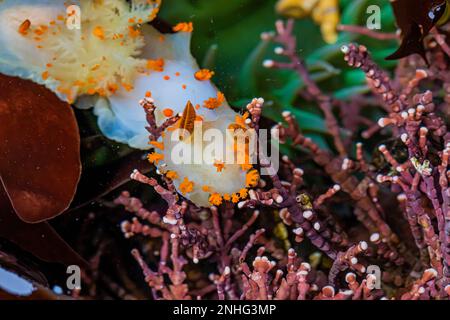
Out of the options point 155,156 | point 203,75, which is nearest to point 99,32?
point 203,75

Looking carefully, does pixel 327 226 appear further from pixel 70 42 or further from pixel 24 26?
pixel 24 26

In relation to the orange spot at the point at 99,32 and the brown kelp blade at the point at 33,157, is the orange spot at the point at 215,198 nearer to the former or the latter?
the brown kelp blade at the point at 33,157

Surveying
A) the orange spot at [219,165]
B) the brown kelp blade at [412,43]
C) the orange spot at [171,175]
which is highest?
the brown kelp blade at [412,43]

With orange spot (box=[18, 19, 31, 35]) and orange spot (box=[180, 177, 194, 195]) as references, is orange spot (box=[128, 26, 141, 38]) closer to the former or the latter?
orange spot (box=[18, 19, 31, 35])

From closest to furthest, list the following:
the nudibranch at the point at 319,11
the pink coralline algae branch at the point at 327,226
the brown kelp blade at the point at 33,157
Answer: the pink coralline algae branch at the point at 327,226
the brown kelp blade at the point at 33,157
the nudibranch at the point at 319,11

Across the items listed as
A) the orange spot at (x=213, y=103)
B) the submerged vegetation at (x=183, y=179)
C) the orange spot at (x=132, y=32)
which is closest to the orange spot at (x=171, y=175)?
the submerged vegetation at (x=183, y=179)

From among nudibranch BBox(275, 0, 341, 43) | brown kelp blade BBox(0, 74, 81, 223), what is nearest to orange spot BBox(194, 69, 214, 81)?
brown kelp blade BBox(0, 74, 81, 223)

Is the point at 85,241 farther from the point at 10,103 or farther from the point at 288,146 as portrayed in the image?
the point at 288,146
